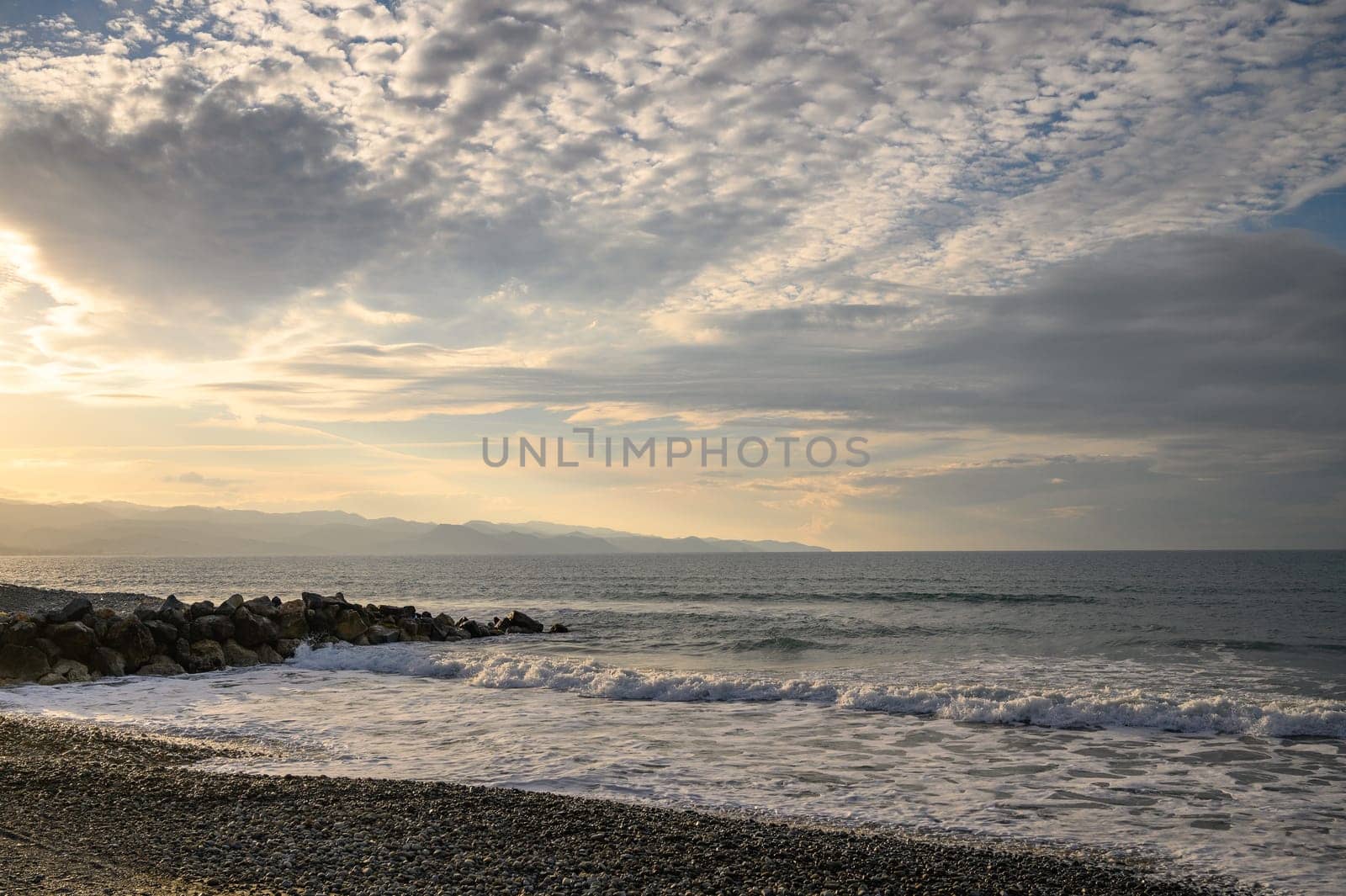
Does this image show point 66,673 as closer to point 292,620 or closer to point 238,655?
point 238,655

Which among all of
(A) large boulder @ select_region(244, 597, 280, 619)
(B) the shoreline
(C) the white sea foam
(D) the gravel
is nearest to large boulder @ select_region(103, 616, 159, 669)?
(A) large boulder @ select_region(244, 597, 280, 619)

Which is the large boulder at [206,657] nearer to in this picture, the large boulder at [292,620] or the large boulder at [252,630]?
the large boulder at [252,630]

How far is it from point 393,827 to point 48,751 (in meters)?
7.36

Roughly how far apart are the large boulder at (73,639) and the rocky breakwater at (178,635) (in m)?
0.02

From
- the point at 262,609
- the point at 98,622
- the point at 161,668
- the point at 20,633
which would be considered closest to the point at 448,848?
the point at 161,668

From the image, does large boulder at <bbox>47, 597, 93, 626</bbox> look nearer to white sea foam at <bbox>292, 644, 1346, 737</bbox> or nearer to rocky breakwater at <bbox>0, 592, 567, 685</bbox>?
rocky breakwater at <bbox>0, 592, 567, 685</bbox>

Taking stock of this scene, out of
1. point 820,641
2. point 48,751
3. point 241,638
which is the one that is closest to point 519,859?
point 48,751

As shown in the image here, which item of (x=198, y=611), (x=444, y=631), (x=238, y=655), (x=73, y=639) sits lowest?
(x=444, y=631)

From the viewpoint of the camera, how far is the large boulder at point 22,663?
65.7 feet

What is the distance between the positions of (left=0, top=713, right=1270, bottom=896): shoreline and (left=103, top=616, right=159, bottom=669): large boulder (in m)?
13.0

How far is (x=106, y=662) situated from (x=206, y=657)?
95.8 inches

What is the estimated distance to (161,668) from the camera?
21984mm

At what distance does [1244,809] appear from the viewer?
413 inches

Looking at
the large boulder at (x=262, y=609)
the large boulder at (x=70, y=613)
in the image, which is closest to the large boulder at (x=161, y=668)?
the large boulder at (x=70, y=613)
